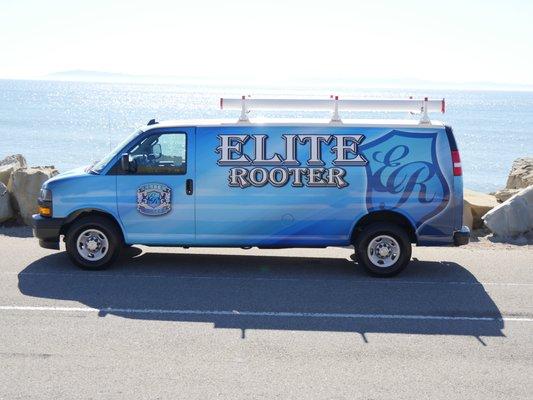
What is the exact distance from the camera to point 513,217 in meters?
14.9

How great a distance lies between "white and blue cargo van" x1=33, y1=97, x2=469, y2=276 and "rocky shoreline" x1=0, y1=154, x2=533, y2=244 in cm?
375

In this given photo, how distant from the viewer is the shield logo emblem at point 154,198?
38.0 feet

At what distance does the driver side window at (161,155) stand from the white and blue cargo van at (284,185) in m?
0.01

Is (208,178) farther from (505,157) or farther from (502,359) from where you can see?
(505,157)

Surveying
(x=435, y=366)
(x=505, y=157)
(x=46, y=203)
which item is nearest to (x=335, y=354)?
(x=435, y=366)

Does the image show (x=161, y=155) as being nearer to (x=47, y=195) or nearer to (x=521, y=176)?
(x=47, y=195)

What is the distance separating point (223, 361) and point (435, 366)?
1.91 metres

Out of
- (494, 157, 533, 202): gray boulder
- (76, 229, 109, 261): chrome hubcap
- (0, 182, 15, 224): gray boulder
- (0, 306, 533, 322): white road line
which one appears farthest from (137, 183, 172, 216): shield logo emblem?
(494, 157, 533, 202): gray boulder

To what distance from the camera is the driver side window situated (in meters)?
11.6

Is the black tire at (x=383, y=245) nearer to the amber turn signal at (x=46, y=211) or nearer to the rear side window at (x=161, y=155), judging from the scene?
the rear side window at (x=161, y=155)

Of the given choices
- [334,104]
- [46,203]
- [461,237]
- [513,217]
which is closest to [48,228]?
[46,203]

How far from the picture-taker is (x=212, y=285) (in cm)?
1106

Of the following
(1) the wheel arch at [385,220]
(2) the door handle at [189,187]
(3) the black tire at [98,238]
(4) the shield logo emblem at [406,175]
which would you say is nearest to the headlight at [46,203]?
(3) the black tire at [98,238]

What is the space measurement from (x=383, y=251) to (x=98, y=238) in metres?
3.77
